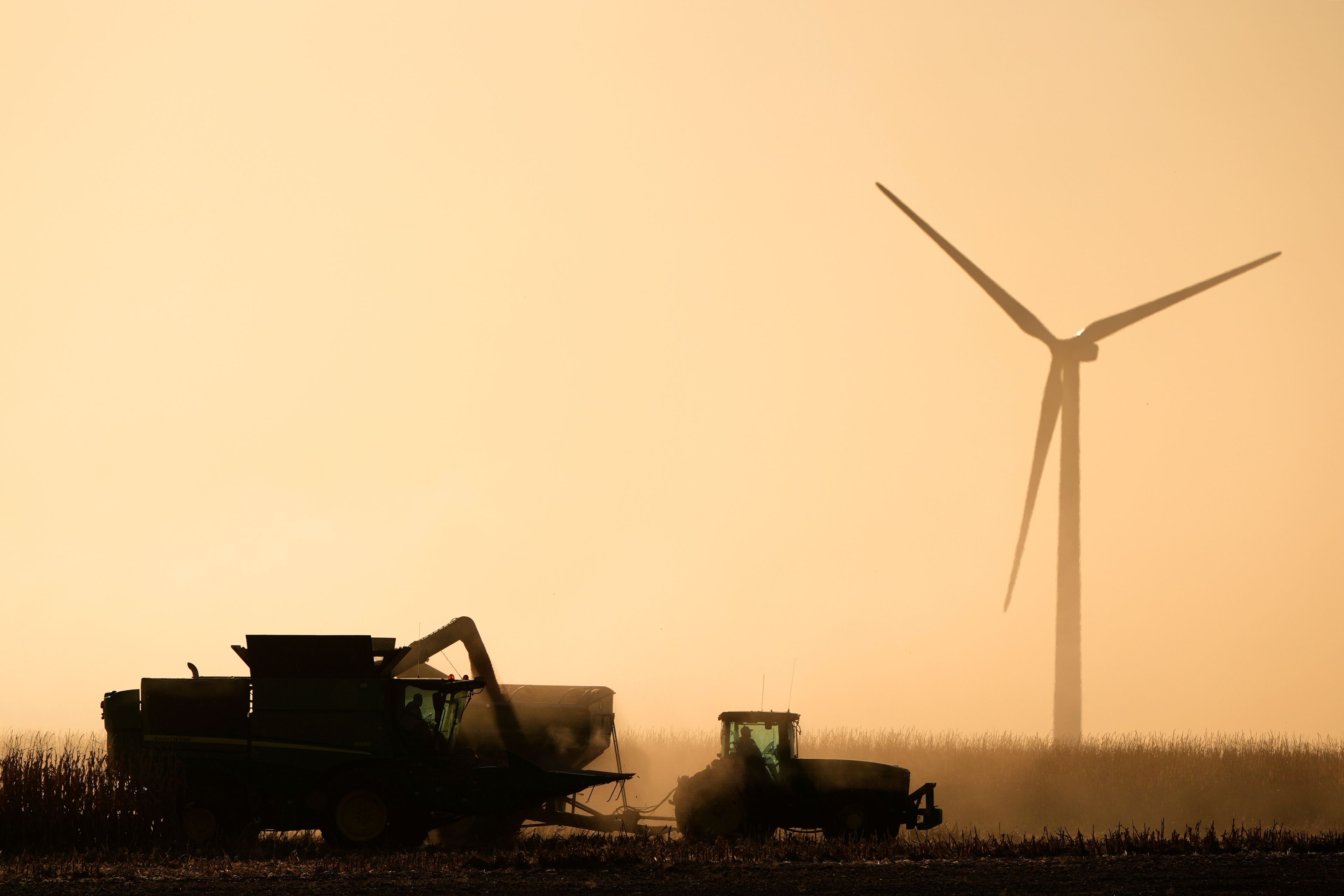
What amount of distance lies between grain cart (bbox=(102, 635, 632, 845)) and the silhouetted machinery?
0.06ft

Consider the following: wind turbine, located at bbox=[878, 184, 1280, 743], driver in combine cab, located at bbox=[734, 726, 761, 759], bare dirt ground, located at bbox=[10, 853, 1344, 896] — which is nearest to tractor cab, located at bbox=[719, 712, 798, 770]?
driver in combine cab, located at bbox=[734, 726, 761, 759]

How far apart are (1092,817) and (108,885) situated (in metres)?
21.3

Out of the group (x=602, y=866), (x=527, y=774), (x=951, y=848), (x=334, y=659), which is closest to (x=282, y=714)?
(x=334, y=659)

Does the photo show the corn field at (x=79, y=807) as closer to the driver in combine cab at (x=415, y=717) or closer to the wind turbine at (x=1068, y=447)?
the driver in combine cab at (x=415, y=717)

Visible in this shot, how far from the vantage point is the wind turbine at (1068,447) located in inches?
1839

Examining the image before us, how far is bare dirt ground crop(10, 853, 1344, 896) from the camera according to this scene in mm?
16438

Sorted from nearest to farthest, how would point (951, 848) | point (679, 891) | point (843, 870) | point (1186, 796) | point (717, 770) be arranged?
point (679, 891) < point (843, 870) < point (951, 848) < point (717, 770) < point (1186, 796)

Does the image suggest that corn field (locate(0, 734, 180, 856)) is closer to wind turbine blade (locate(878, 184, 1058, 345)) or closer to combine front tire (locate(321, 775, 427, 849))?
combine front tire (locate(321, 775, 427, 849))

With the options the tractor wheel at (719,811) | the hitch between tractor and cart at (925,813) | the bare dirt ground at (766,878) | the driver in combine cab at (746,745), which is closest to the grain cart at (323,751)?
the tractor wheel at (719,811)

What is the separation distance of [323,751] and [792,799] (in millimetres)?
7275

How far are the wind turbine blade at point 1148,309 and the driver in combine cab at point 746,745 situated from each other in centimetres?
2792

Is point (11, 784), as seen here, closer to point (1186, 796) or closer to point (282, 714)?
point (282, 714)

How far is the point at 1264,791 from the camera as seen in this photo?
111 ft

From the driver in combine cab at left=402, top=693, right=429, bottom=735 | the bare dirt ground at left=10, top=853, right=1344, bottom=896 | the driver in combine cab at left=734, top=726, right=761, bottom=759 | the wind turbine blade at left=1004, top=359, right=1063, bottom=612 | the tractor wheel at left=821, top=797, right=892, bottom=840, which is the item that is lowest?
the bare dirt ground at left=10, top=853, right=1344, bottom=896
